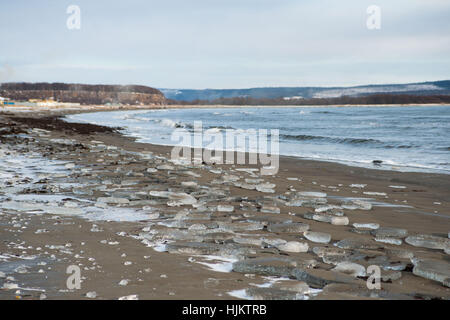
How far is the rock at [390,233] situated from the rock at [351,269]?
119 centimetres

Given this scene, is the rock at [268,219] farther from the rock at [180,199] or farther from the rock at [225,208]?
the rock at [180,199]

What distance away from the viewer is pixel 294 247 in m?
3.66

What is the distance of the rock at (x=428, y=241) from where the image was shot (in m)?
3.93

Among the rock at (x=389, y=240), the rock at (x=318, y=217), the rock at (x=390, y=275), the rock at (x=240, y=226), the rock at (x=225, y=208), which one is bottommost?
the rock at (x=389, y=240)

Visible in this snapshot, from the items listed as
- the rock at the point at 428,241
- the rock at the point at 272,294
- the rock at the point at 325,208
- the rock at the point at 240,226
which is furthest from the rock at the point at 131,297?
the rock at the point at 325,208

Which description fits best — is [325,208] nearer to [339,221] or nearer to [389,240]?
[339,221]

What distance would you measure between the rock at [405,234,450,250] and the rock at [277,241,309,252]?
1275 mm

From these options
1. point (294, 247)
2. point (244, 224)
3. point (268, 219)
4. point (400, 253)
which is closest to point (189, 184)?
point (268, 219)

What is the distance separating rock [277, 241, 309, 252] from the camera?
365 centimetres

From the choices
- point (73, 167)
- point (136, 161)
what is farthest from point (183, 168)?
point (73, 167)

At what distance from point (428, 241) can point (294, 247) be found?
1576 millimetres

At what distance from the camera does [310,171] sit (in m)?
10.3

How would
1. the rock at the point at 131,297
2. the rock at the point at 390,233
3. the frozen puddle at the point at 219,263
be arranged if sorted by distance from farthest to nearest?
the rock at the point at 390,233 < the frozen puddle at the point at 219,263 < the rock at the point at 131,297
